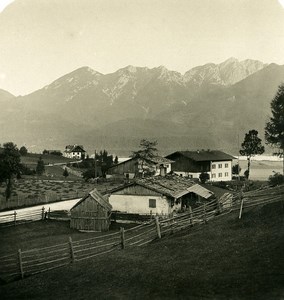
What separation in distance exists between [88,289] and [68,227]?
73.3 feet

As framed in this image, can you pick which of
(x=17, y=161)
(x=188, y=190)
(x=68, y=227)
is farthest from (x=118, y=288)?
(x=17, y=161)

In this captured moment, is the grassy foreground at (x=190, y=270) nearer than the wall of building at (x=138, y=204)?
Yes

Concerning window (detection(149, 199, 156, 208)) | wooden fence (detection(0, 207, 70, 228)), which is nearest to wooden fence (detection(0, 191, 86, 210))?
wooden fence (detection(0, 207, 70, 228))

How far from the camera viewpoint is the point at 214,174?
8706 cm

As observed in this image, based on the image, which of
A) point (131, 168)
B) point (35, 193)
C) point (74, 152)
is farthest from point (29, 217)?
point (74, 152)

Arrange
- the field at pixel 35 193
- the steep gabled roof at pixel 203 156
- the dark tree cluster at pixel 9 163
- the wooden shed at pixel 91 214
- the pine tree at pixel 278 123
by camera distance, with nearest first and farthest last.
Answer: the wooden shed at pixel 91 214
the dark tree cluster at pixel 9 163
the field at pixel 35 193
the pine tree at pixel 278 123
the steep gabled roof at pixel 203 156

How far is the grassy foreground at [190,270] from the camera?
1301 cm

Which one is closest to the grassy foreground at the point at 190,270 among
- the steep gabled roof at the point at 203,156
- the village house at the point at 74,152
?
the steep gabled roof at the point at 203,156

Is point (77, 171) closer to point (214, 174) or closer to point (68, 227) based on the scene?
point (214, 174)

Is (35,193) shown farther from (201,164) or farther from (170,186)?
(201,164)

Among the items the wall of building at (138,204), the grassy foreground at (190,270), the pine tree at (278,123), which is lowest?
the grassy foreground at (190,270)

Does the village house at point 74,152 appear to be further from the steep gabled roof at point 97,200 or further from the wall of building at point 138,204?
the steep gabled roof at point 97,200

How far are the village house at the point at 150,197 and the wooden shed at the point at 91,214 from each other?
3.44m

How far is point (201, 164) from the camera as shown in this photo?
8450cm
